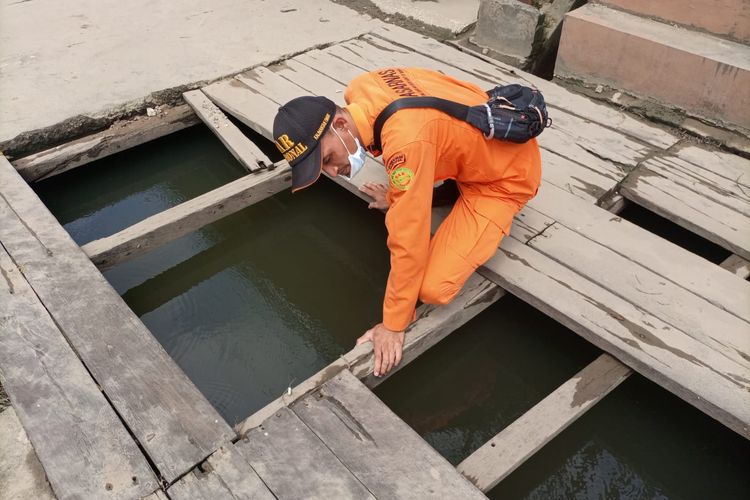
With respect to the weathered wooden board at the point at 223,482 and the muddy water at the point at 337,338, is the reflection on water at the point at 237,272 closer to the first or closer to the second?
the muddy water at the point at 337,338

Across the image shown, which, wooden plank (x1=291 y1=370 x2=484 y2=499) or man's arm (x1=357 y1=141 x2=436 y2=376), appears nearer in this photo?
wooden plank (x1=291 y1=370 x2=484 y2=499)

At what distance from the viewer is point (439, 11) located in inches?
201

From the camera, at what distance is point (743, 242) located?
2.96m

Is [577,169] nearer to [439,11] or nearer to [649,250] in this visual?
[649,250]

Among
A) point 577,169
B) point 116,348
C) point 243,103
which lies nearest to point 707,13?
point 577,169

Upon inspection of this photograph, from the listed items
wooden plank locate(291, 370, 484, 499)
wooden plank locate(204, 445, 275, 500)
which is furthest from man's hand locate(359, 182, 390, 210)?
wooden plank locate(204, 445, 275, 500)

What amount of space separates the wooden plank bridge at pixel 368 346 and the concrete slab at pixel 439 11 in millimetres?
1510

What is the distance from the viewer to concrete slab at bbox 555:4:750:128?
3.44m

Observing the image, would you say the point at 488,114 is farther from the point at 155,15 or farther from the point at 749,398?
the point at 155,15

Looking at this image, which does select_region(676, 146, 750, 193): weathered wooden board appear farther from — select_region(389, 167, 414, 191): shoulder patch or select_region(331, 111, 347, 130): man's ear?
select_region(331, 111, 347, 130): man's ear

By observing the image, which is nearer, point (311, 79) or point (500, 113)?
point (500, 113)

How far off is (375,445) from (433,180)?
1017 mm

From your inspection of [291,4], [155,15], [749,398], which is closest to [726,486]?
[749,398]

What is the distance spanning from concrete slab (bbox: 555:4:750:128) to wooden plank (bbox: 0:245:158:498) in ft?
11.5
